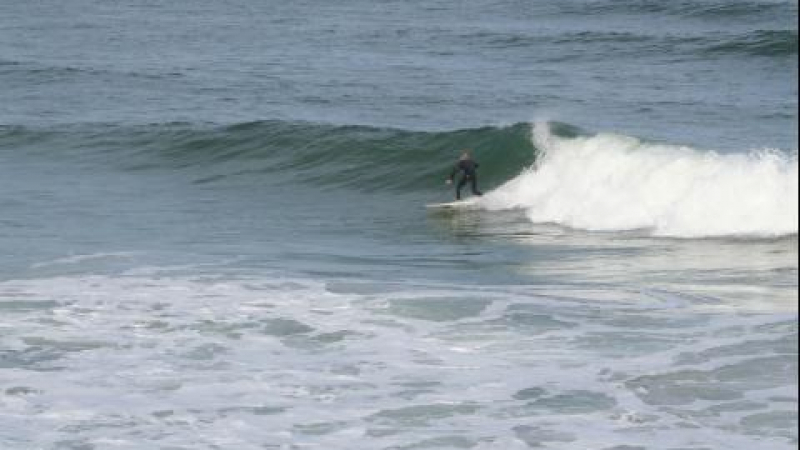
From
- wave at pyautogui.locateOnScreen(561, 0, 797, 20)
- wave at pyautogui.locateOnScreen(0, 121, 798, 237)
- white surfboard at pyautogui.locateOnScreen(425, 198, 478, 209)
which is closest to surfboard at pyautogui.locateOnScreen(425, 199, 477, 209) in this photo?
white surfboard at pyautogui.locateOnScreen(425, 198, 478, 209)

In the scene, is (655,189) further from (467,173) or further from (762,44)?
(762,44)

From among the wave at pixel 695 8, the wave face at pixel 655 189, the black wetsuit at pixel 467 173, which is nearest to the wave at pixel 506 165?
the wave face at pixel 655 189

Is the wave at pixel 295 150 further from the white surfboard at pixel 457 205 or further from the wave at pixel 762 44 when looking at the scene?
the wave at pixel 762 44

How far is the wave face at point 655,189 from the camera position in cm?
2650

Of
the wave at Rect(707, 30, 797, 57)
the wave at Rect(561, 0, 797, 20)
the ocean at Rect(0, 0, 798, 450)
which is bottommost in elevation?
the ocean at Rect(0, 0, 798, 450)

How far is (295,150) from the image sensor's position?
34.9 m

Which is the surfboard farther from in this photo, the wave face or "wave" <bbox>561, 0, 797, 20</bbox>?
"wave" <bbox>561, 0, 797, 20</bbox>

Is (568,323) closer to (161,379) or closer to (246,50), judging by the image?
(161,379)

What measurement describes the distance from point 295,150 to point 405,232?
7.90m

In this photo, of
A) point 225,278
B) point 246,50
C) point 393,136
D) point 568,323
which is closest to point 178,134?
point 393,136

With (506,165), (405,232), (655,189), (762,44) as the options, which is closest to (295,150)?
(506,165)

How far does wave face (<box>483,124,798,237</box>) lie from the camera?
26500 millimetres

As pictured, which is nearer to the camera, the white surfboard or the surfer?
the surfer

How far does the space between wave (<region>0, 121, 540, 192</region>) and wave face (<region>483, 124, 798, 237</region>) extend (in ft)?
3.93
